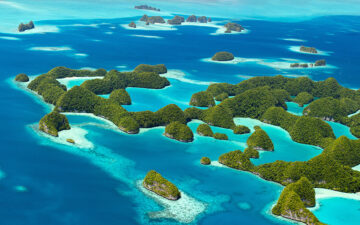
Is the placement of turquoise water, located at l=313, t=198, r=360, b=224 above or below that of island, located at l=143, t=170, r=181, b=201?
below

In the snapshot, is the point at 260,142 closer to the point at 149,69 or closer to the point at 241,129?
A: the point at 241,129

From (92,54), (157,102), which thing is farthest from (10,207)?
(92,54)

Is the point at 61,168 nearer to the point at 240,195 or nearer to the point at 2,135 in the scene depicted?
the point at 2,135

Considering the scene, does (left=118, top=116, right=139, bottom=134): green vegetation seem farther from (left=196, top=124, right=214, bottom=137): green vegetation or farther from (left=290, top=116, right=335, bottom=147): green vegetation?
(left=290, top=116, right=335, bottom=147): green vegetation

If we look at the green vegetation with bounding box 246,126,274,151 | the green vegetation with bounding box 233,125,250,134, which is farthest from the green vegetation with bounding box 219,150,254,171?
the green vegetation with bounding box 233,125,250,134

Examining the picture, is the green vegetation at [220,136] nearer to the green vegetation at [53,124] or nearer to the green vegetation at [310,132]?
the green vegetation at [310,132]
